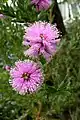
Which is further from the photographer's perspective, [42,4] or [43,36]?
[42,4]

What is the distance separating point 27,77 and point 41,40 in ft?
0.38

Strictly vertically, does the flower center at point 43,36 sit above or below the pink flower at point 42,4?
below

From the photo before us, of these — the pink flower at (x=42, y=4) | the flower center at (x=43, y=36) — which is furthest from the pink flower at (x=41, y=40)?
the pink flower at (x=42, y=4)

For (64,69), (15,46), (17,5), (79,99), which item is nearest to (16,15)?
(17,5)

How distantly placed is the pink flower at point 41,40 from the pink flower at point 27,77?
4cm

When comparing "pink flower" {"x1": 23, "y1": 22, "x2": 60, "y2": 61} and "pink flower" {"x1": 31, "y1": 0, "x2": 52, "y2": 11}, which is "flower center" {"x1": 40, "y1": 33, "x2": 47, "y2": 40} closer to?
"pink flower" {"x1": 23, "y1": 22, "x2": 60, "y2": 61}

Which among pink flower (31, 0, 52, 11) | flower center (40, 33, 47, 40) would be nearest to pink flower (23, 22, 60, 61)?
flower center (40, 33, 47, 40)

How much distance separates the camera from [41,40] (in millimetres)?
1076

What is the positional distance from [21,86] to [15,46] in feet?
0.83

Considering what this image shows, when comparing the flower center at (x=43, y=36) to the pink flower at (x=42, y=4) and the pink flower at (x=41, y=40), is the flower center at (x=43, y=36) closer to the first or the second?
the pink flower at (x=41, y=40)

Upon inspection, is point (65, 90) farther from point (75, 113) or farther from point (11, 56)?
point (75, 113)

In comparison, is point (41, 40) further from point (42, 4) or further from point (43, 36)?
point (42, 4)

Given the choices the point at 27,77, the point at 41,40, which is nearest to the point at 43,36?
the point at 41,40

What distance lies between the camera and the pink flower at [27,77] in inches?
43.4
